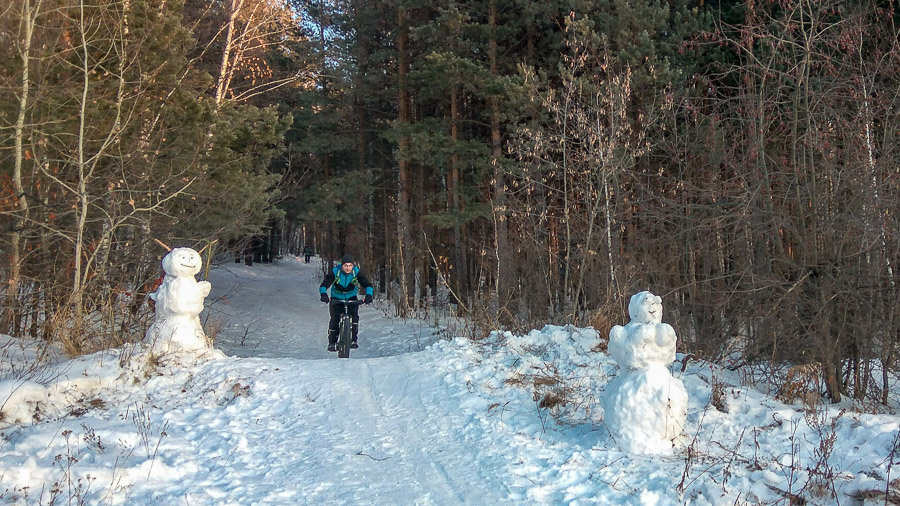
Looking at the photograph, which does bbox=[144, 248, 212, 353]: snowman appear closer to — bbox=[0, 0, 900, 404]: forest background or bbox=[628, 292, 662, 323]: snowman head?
bbox=[0, 0, 900, 404]: forest background

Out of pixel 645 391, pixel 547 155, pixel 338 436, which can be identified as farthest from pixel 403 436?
pixel 547 155

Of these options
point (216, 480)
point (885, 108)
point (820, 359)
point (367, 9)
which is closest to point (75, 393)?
point (216, 480)

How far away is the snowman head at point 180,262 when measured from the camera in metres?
8.23

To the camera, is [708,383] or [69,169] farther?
[69,169]

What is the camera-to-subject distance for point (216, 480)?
470 cm

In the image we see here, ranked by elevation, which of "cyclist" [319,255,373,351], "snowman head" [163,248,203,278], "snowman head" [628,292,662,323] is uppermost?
"snowman head" [163,248,203,278]

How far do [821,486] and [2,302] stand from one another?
1139 cm

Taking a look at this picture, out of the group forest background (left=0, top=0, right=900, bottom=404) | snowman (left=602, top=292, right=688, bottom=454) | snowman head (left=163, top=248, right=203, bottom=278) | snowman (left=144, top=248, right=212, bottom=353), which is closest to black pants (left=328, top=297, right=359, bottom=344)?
forest background (left=0, top=0, right=900, bottom=404)

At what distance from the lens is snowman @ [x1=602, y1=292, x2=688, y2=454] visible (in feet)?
16.9

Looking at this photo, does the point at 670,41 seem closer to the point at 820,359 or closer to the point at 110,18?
the point at 820,359

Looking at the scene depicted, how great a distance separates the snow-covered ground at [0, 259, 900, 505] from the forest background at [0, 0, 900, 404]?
1.64 m

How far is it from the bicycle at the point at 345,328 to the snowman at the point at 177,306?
2815mm

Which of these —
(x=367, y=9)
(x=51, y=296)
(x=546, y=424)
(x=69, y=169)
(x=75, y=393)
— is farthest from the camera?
(x=367, y=9)

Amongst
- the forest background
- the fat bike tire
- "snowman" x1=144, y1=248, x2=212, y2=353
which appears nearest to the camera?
the forest background
